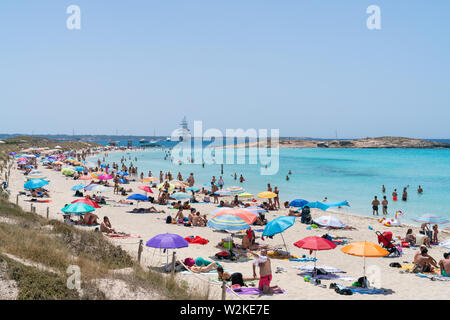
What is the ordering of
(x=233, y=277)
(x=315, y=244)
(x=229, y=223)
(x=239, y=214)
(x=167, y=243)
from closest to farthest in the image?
(x=233, y=277)
(x=315, y=244)
(x=167, y=243)
(x=229, y=223)
(x=239, y=214)

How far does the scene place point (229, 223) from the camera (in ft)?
38.6

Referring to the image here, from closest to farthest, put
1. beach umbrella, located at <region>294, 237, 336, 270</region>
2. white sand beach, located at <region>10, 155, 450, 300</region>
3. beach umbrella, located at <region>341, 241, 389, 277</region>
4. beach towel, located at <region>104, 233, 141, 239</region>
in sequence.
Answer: white sand beach, located at <region>10, 155, 450, 300</region>
beach umbrella, located at <region>341, 241, 389, 277</region>
beach umbrella, located at <region>294, 237, 336, 270</region>
beach towel, located at <region>104, 233, 141, 239</region>

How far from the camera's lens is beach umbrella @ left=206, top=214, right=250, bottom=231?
11695mm

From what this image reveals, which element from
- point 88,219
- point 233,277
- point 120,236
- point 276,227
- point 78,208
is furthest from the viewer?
point 88,219

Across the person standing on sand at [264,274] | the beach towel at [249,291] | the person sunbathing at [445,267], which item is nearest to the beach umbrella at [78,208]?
the beach towel at [249,291]

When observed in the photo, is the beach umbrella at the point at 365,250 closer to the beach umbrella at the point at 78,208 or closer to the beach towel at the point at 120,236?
the beach towel at the point at 120,236

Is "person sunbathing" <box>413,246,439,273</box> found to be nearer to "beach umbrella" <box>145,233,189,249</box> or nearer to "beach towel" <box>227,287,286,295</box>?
"beach towel" <box>227,287,286,295</box>

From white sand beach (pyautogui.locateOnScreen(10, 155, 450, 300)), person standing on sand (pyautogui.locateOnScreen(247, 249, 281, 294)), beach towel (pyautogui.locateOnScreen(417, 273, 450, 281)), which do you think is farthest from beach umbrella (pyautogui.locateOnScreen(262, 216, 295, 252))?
beach towel (pyautogui.locateOnScreen(417, 273, 450, 281))

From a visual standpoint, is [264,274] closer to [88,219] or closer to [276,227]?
[276,227]

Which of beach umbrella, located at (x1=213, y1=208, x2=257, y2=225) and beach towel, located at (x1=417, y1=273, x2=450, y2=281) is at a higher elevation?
beach umbrella, located at (x1=213, y1=208, x2=257, y2=225)

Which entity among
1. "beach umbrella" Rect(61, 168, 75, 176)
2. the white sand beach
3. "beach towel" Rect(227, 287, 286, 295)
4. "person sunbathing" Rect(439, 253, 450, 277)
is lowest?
the white sand beach

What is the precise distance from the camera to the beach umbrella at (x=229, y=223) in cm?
1170

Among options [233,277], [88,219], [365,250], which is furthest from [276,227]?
[88,219]
